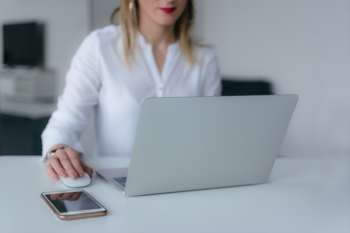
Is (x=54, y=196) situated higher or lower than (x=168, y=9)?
lower

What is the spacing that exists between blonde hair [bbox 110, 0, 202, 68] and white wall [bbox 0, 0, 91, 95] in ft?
10.6

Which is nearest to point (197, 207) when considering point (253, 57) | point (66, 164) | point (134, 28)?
point (66, 164)

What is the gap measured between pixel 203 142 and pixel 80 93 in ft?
2.37

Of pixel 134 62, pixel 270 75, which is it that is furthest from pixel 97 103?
pixel 270 75

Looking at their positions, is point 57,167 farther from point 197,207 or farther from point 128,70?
point 128,70

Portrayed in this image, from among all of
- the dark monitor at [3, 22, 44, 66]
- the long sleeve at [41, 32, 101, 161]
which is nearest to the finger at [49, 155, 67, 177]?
the long sleeve at [41, 32, 101, 161]

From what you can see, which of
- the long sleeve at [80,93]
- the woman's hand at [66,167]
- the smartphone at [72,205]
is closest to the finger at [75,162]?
the woman's hand at [66,167]

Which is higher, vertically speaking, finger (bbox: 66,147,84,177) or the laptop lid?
the laptop lid

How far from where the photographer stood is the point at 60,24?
488 cm

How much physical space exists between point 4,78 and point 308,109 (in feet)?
16.9

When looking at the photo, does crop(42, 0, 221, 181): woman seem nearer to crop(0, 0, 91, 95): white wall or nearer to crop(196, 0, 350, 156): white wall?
crop(196, 0, 350, 156): white wall

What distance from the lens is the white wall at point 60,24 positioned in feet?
15.1

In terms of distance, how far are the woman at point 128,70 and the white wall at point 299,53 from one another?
495 millimetres

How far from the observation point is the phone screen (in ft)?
2.12
